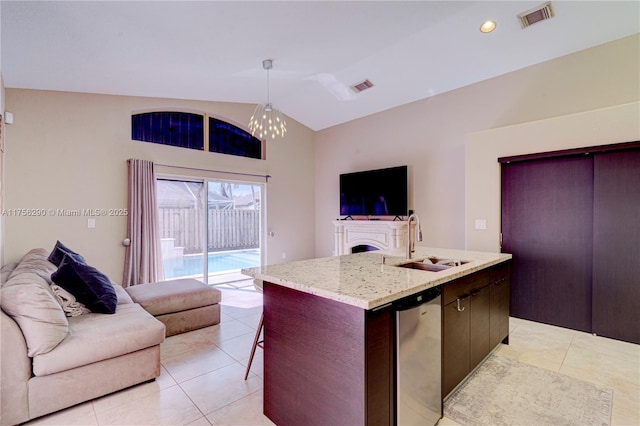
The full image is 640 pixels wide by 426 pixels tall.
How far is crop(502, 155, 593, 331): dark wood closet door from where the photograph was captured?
3250 millimetres

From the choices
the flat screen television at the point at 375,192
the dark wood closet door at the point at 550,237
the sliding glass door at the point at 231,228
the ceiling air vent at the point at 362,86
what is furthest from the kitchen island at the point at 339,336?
the sliding glass door at the point at 231,228

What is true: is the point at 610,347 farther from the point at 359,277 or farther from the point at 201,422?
the point at 201,422

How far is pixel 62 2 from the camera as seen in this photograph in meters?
2.19

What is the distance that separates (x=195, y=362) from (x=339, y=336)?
183 cm

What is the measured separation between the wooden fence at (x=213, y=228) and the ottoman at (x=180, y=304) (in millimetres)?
1661

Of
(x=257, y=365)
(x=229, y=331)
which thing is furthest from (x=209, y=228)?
(x=257, y=365)

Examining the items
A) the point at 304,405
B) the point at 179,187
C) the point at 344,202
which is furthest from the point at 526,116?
the point at 179,187

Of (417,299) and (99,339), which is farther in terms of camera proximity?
(99,339)

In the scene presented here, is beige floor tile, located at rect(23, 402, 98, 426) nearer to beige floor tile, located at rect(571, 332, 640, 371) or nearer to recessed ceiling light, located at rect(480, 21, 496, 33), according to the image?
beige floor tile, located at rect(571, 332, 640, 371)

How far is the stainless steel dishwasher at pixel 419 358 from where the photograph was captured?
1468 mm

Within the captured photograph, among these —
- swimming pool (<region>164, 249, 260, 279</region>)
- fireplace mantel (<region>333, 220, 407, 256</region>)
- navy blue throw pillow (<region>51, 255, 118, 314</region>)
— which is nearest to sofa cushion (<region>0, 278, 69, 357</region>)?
navy blue throw pillow (<region>51, 255, 118, 314</region>)

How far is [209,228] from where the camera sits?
5.39 meters

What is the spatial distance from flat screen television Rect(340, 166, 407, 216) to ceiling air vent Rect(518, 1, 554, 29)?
2.38 meters

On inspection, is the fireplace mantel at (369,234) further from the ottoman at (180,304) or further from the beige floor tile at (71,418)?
the beige floor tile at (71,418)
